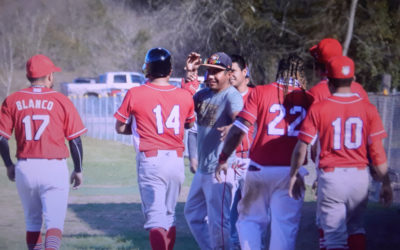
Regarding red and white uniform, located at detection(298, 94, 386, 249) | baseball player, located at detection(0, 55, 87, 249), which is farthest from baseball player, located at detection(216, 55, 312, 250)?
baseball player, located at detection(0, 55, 87, 249)

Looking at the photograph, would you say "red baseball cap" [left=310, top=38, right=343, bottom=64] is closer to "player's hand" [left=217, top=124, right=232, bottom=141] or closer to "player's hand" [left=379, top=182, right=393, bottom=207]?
"player's hand" [left=217, top=124, right=232, bottom=141]

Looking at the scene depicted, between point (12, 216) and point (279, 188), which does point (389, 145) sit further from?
point (12, 216)

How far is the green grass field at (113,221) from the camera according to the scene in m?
7.22

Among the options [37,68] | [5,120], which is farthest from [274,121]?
[5,120]

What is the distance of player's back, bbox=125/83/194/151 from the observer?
5.47m

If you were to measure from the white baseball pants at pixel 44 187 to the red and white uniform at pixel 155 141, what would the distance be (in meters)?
0.75

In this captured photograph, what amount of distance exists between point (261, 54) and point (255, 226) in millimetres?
24868

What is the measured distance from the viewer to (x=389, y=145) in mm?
10195

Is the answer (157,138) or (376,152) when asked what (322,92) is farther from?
(157,138)

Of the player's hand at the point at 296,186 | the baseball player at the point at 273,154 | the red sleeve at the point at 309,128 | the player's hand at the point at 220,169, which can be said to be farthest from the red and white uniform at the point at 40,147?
the red sleeve at the point at 309,128

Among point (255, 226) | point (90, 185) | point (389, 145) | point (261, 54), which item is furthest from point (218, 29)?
point (255, 226)

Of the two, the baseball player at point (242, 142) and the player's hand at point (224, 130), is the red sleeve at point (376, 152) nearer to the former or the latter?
the player's hand at point (224, 130)

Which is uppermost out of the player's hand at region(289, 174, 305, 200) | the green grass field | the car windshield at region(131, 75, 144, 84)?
the player's hand at region(289, 174, 305, 200)

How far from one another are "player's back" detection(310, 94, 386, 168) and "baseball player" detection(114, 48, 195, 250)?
146 centimetres
